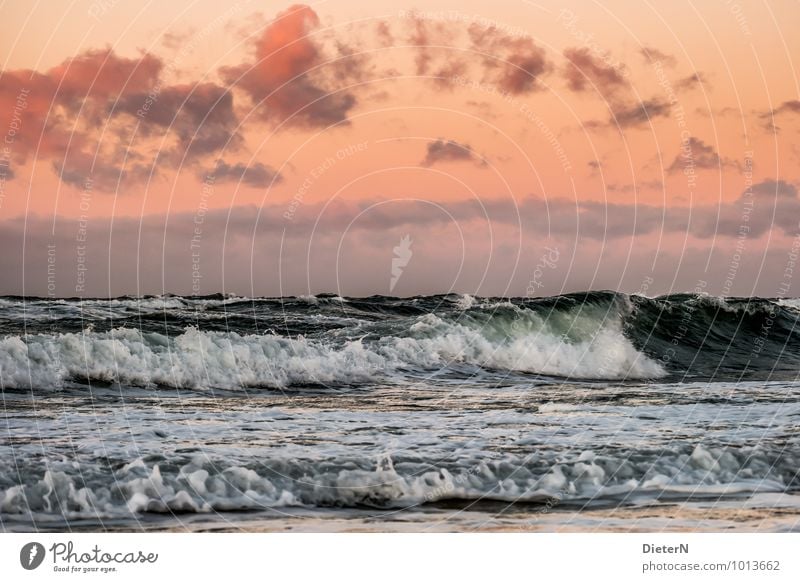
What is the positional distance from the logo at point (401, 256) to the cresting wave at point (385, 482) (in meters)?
9.33

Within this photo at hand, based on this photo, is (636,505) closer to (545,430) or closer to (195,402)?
(545,430)

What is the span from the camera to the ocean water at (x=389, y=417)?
11328mm

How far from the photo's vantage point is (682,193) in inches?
858

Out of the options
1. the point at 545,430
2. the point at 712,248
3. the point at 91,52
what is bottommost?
the point at 545,430

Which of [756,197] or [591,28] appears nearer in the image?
[591,28]

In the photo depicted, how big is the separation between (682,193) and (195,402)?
37.2 feet
